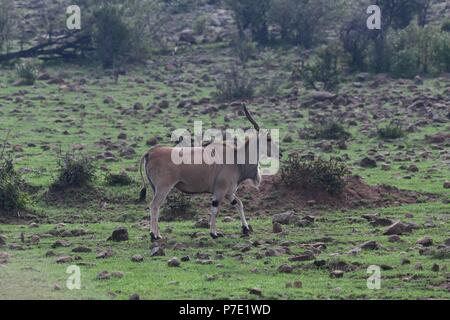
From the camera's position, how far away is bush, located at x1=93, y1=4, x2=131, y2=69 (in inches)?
1501

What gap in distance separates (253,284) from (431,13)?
1362 inches

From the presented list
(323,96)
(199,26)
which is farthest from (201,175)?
(199,26)

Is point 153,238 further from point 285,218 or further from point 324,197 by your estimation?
point 324,197

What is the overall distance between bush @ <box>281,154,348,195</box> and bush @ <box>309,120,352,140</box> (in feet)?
21.6

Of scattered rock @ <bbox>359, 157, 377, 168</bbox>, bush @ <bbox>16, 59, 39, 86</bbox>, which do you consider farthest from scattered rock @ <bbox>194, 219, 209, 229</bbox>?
bush @ <bbox>16, 59, 39, 86</bbox>

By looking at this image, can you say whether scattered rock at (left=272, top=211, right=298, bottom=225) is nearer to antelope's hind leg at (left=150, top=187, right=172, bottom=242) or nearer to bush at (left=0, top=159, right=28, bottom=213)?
antelope's hind leg at (left=150, top=187, right=172, bottom=242)

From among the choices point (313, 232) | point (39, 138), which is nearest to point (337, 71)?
point (39, 138)

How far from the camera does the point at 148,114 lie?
2852 centimetres

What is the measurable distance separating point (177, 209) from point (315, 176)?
251 cm

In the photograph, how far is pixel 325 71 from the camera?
32.9 metres

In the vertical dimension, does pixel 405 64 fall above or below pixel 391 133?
above

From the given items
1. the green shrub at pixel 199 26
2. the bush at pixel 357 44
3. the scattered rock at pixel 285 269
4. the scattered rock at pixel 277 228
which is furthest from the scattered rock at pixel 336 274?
the green shrub at pixel 199 26
